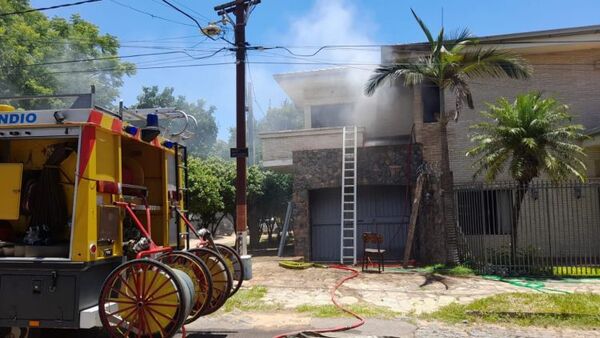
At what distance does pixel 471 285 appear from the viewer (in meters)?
11.3

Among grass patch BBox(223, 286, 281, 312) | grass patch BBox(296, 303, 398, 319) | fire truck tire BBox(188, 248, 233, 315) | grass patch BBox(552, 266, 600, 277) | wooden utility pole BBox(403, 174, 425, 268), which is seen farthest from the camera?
wooden utility pole BBox(403, 174, 425, 268)

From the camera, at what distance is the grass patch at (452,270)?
12797 millimetres

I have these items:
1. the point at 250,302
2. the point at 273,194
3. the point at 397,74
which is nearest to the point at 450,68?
the point at 397,74

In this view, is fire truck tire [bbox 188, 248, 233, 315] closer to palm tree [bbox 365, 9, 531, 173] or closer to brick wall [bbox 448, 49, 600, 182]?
palm tree [bbox 365, 9, 531, 173]

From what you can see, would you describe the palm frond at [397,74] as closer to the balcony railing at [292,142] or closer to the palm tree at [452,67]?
the palm tree at [452,67]

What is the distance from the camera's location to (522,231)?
50.4ft

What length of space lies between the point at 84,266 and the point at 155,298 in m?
0.75

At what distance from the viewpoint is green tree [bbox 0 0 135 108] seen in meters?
18.0

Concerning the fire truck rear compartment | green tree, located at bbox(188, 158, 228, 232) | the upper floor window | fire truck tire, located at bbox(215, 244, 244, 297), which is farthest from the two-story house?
the fire truck rear compartment

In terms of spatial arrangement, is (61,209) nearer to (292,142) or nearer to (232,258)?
(232,258)

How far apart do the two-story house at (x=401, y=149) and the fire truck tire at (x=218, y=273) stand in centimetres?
919

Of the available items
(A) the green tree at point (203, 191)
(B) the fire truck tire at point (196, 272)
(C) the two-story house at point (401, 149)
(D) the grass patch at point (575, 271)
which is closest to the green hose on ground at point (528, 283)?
(D) the grass patch at point (575, 271)

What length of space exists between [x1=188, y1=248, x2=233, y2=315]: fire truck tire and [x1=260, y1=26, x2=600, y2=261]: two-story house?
362 inches

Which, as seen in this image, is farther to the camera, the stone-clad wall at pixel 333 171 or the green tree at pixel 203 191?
the green tree at pixel 203 191
